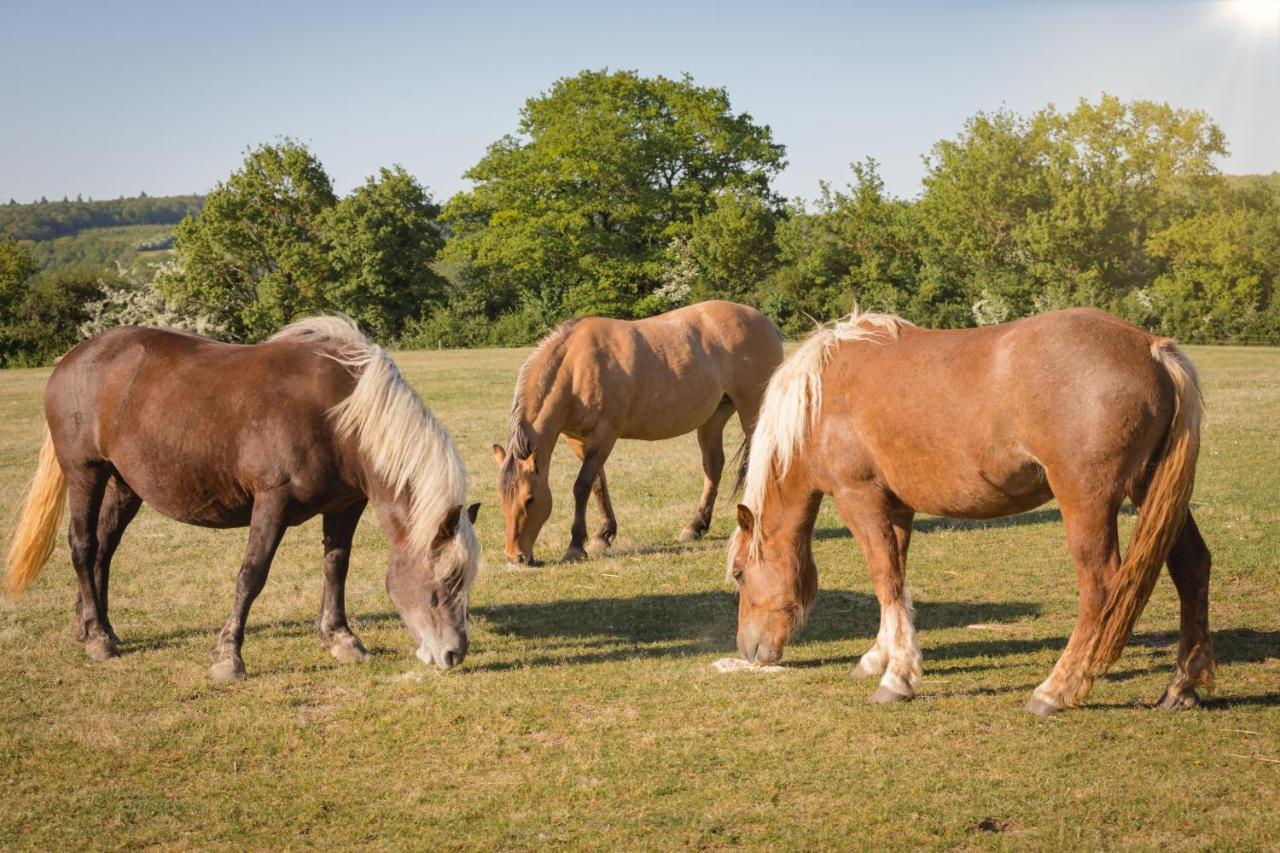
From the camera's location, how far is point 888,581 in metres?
5.69

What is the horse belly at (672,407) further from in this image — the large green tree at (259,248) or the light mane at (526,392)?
the large green tree at (259,248)

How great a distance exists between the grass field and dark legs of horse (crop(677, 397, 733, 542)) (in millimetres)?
1037

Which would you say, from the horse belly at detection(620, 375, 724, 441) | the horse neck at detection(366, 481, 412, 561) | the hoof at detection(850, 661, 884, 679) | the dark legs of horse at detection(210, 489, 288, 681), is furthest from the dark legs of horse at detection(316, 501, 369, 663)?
the horse belly at detection(620, 375, 724, 441)

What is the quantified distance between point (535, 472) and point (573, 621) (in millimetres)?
Result: 1815

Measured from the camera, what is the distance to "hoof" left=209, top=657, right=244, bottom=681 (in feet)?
20.1

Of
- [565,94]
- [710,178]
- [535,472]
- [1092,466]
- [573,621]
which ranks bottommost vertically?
[573,621]

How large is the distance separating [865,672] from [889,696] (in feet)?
1.65

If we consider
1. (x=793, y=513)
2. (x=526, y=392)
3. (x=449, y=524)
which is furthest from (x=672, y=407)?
(x=449, y=524)

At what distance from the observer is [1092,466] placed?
4.86 meters

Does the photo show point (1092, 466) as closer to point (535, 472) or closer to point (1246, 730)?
point (1246, 730)

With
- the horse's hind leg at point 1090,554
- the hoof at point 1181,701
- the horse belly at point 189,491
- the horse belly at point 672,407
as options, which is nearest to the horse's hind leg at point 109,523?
the horse belly at point 189,491

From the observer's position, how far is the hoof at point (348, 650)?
6512 millimetres

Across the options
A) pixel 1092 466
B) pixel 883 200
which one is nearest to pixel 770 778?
pixel 1092 466

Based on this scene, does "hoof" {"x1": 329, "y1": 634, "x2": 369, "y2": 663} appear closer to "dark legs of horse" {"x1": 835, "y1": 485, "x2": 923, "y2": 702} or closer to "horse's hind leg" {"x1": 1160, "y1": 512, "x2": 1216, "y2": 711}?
"dark legs of horse" {"x1": 835, "y1": 485, "x2": 923, "y2": 702}
